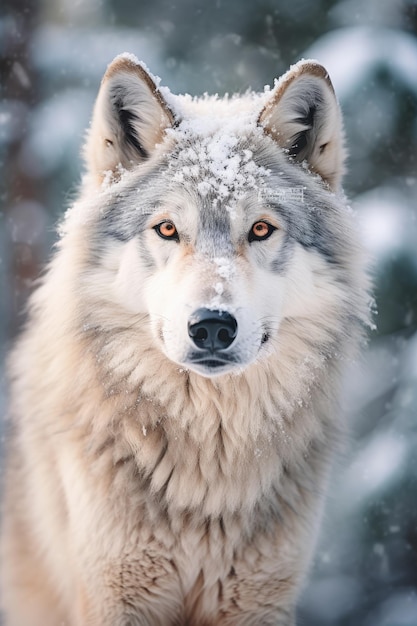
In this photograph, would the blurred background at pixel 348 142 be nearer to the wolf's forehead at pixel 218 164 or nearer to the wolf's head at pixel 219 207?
the wolf's head at pixel 219 207

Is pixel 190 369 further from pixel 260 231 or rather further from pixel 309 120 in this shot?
pixel 309 120

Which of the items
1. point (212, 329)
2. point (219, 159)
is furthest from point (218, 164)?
point (212, 329)

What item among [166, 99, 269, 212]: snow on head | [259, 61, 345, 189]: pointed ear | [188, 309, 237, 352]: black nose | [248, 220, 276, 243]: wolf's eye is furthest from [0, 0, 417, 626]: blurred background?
[188, 309, 237, 352]: black nose

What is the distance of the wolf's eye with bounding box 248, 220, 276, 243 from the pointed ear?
1.69 ft

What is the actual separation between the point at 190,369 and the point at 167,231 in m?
0.60

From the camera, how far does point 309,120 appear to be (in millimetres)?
3334

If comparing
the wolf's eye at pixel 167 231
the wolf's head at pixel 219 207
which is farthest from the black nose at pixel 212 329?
the wolf's eye at pixel 167 231

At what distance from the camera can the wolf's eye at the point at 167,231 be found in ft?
10.00

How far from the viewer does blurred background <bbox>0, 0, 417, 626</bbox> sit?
23.1ft

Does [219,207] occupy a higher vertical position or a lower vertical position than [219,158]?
lower

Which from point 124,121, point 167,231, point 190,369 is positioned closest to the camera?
point 190,369

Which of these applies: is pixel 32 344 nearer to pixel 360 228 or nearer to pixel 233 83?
pixel 360 228

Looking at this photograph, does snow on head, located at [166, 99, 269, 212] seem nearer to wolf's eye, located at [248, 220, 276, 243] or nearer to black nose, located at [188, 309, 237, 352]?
wolf's eye, located at [248, 220, 276, 243]

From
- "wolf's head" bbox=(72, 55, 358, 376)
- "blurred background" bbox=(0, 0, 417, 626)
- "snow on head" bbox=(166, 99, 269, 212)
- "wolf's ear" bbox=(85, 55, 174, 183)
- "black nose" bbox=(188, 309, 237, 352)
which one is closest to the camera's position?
"black nose" bbox=(188, 309, 237, 352)
